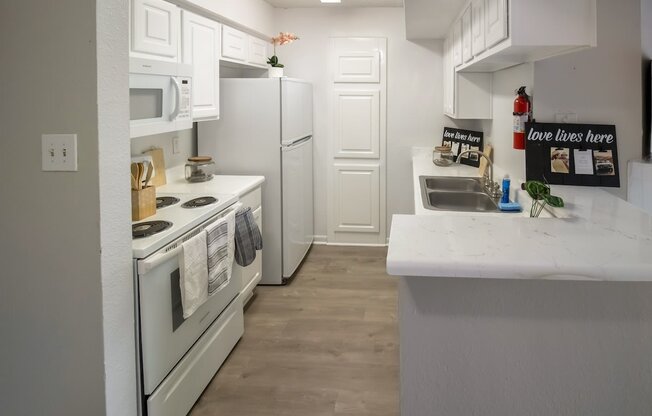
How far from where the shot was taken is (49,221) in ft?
5.78

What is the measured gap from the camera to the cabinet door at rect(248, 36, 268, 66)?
171 inches

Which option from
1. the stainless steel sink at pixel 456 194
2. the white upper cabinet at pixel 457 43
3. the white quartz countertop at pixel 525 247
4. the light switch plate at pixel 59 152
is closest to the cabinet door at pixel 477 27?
the white upper cabinet at pixel 457 43

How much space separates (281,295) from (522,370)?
276 cm

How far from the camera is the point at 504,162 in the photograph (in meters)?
3.56

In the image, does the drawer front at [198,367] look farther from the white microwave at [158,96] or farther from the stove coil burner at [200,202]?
the white microwave at [158,96]

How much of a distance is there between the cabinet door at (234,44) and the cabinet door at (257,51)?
0.13 metres

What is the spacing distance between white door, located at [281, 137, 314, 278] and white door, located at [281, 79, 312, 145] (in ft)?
0.29

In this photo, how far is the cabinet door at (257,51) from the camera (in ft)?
14.2

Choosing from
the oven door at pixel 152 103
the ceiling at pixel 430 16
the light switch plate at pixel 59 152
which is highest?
the ceiling at pixel 430 16

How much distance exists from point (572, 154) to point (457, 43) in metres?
1.43

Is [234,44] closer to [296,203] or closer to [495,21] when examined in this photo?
[296,203]

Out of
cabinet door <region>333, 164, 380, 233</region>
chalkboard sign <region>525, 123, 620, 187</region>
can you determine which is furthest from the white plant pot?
chalkboard sign <region>525, 123, 620, 187</region>

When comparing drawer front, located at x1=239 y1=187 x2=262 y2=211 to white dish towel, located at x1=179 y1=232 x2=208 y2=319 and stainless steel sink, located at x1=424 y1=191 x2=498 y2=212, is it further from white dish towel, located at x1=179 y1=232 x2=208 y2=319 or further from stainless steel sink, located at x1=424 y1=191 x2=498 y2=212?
stainless steel sink, located at x1=424 y1=191 x2=498 y2=212

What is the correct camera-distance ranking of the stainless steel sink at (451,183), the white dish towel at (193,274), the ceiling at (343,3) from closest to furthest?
the white dish towel at (193,274)
the stainless steel sink at (451,183)
the ceiling at (343,3)
